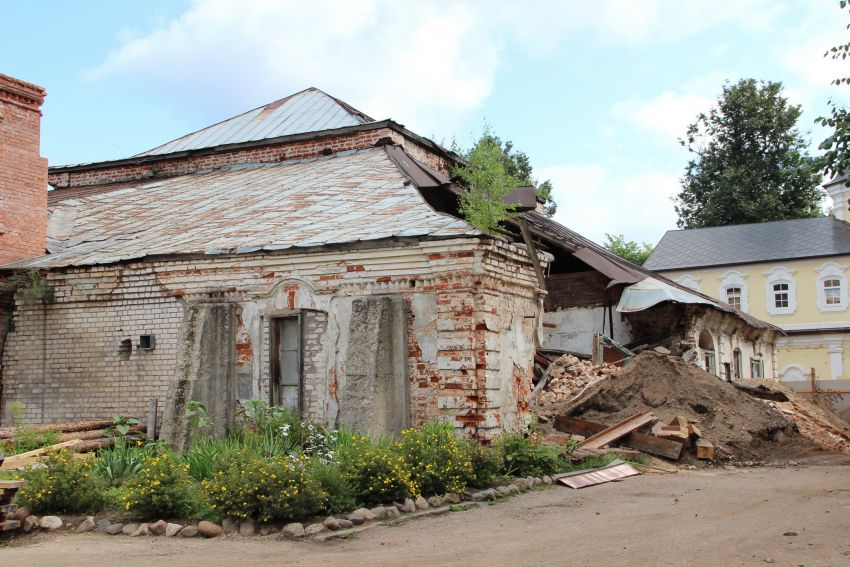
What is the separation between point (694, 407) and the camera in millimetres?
14609

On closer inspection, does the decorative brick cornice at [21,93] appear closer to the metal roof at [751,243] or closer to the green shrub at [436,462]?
the green shrub at [436,462]

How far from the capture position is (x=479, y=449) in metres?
9.84

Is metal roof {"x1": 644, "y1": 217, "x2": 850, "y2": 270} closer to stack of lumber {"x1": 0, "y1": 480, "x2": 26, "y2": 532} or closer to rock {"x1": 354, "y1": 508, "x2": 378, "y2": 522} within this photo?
rock {"x1": 354, "y1": 508, "x2": 378, "y2": 522}

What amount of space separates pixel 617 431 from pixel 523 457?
311 centimetres

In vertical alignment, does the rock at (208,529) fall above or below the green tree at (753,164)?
below

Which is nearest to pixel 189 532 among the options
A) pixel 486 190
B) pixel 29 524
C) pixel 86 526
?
pixel 86 526

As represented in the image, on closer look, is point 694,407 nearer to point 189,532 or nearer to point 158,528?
point 189,532

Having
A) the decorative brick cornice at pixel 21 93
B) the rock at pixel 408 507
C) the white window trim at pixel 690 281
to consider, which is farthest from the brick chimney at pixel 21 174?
the white window trim at pixel 690 281

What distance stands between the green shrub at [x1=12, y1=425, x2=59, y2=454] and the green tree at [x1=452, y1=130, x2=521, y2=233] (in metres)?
6.24

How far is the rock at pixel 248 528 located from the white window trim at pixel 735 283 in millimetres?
34272

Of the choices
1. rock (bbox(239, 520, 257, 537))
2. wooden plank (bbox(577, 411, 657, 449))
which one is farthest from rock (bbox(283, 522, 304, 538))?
wooden plank (bbox(577, 411, 657, 449))

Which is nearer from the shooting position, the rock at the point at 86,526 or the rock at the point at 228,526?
the rock at the point at 228,526

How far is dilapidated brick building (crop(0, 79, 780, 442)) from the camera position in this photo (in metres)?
10.7

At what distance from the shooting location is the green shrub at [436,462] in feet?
29.5
